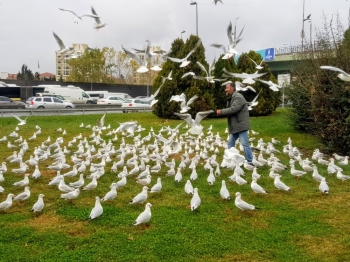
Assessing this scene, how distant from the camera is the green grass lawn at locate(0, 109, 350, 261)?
16.6ft

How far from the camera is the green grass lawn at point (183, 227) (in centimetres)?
505

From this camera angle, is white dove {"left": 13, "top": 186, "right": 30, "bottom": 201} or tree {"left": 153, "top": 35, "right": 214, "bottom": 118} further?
tree {"left": 153, "top": 35, "right": 214, "bottom": 118}

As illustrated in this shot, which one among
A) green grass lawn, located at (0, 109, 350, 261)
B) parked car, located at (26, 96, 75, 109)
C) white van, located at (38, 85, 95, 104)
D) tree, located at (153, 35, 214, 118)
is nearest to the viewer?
green grass lawn, located at (0, 109, 350, 261)

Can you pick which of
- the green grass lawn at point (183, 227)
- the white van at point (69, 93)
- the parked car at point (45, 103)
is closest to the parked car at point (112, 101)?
the white van at point (69, 93)

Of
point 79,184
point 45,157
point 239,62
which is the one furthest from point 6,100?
point 79,184

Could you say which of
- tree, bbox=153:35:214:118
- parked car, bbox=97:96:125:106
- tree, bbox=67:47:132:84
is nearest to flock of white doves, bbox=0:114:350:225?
tree, bbox=153:35:214:118

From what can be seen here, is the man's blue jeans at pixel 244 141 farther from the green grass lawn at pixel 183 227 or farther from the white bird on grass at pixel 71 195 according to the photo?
the white bird on grass at pixel 71 195

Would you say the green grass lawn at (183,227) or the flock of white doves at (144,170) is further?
the flock of white doves at (144,170)

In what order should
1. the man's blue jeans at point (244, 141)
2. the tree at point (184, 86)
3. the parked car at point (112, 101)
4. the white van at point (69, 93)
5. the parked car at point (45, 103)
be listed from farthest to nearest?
the white van at point (69, 93), the parked car at point (112, 101), the parked car at point (45, 103), the tree at point (184, 86), the man's blue jeans at point (244, 141)

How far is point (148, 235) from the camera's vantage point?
561 centimetres

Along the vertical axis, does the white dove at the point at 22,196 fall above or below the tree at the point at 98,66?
below

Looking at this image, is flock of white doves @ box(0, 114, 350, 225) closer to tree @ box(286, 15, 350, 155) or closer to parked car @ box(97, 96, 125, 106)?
tree @ box(286, 15, 350, 155)

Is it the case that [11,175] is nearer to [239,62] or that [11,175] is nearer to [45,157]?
[45,157]

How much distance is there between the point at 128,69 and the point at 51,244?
6657 centimetres
